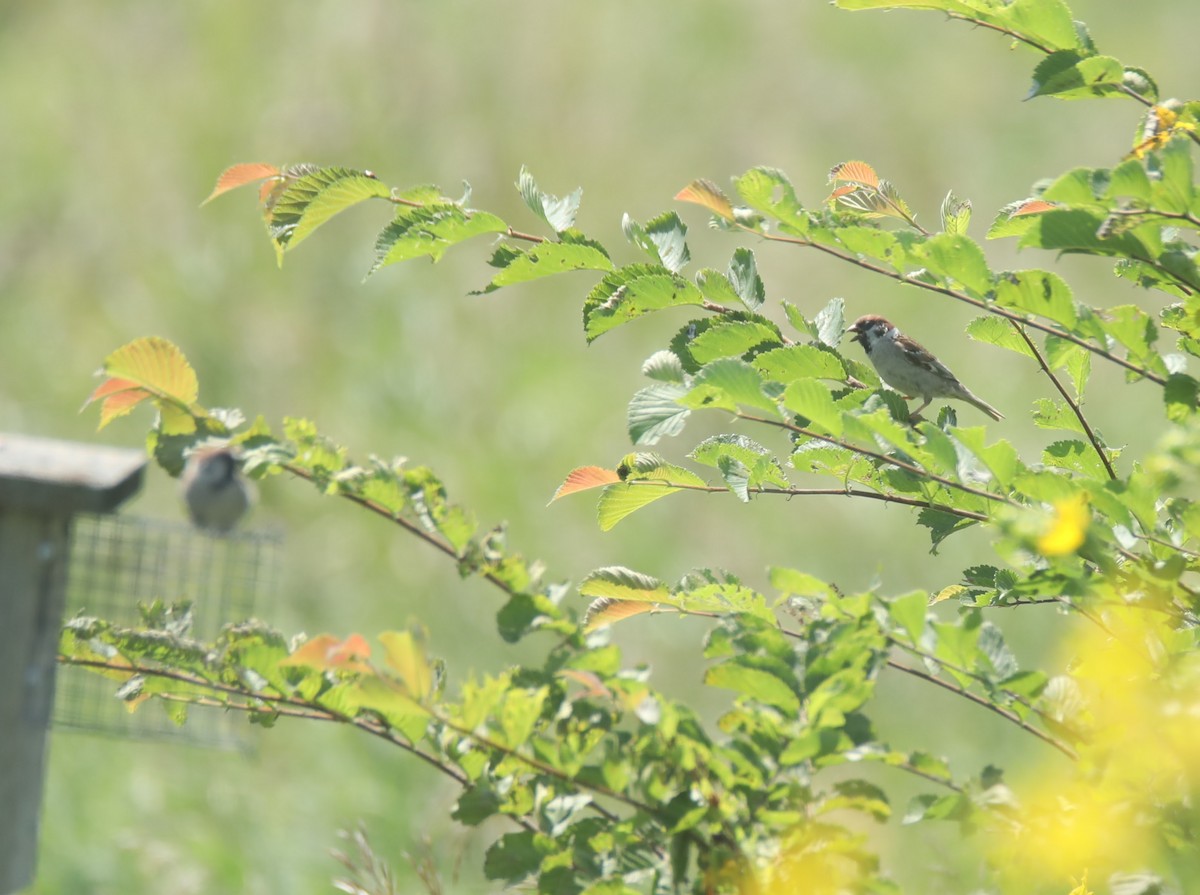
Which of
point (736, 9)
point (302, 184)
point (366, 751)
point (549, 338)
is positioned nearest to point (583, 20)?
point (736, 9)

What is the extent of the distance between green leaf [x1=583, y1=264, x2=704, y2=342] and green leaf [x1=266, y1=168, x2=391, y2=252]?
0.27m

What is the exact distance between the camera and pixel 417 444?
6.96 meters

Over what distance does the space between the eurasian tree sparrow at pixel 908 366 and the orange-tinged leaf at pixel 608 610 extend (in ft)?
5.96

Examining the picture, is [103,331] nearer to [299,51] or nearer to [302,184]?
[299,51]

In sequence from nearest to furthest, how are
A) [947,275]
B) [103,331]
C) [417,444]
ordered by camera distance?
[947,275] → [417,444] → [103,331]

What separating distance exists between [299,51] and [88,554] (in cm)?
601

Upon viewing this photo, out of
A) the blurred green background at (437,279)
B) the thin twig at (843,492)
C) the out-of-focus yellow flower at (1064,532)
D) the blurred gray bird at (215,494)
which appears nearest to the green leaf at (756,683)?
the thin twig at (843,492)

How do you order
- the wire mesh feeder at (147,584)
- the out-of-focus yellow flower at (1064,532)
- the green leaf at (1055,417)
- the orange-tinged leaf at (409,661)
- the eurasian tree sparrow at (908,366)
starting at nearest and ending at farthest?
1. the out-of-focus yellow flower at (1064,532)
2. the orange-tinged leaf at (409,661)
3. the green leaf at (1055,417)
4. the eurasian tree sparrow at (908,366)
5. the wire mesh feeder at (147,584)

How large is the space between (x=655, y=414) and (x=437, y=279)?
685cm

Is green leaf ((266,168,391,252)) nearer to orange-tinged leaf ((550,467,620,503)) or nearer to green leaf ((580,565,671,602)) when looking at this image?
orange-tinged leaf ((550,467,620,503))

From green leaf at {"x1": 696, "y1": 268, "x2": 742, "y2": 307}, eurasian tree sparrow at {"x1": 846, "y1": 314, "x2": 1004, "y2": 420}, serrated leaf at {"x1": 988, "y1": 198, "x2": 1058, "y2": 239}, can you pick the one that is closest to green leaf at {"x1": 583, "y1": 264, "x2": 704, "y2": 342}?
green leaf at {"x1": 696, "y1": 268, "x2": 742, "y2": 307}

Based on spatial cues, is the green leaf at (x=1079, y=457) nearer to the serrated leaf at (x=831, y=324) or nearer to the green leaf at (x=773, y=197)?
the serrated leaf at (x=831, y=324)

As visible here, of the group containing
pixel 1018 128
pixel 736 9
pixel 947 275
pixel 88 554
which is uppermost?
pixel 736 9

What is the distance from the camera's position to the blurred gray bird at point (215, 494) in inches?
181
